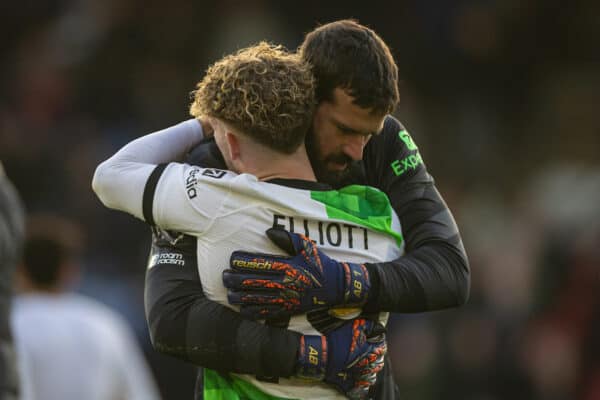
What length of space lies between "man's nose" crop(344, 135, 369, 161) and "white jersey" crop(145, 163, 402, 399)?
0.32 feet

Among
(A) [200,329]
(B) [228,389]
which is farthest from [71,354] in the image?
(A) [200,329]

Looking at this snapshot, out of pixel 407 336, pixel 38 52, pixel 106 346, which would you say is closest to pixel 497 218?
pixel 407 336

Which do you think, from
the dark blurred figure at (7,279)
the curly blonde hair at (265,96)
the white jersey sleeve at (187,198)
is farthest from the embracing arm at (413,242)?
the dark blurred figure at (7,279)

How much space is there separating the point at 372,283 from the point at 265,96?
0.54 metres

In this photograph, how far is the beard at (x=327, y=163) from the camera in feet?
9.51

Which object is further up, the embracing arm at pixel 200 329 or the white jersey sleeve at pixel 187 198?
the white jersey sleeve at pixel 187 198

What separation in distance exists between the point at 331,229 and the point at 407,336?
5199mm

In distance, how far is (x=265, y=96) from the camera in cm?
270

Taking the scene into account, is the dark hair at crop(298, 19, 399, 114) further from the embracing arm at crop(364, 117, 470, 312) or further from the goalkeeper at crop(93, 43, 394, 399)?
the embracing arm at crop(364, 117, 470, 312)

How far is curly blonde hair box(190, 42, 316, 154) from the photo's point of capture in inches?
107

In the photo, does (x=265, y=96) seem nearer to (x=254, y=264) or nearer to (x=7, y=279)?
(x=254, y=264)

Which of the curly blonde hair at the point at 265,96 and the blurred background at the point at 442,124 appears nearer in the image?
the curly blonde hair at the point at 265,96

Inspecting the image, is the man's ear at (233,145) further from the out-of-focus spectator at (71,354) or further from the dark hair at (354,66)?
the out-of-focus spectator at (71,354)

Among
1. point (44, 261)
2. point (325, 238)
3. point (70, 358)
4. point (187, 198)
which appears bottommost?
point (70, 358)
